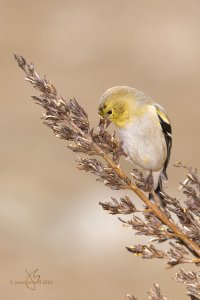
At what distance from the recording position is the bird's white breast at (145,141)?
423cm

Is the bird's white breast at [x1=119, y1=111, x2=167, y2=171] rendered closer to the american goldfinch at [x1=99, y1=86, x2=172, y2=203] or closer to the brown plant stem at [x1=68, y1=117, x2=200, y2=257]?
the american goldfinch at [x1=99, y1=86, x2=172, y2=203]

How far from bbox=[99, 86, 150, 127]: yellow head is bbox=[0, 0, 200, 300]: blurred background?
4927 mm

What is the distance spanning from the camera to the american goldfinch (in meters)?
4.13

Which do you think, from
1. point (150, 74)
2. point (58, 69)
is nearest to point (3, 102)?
point (58, 69)

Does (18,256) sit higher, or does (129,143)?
(129,143)

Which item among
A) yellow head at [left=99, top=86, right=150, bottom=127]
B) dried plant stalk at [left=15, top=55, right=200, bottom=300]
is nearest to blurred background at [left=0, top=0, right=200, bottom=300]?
yellow head at [left=99, top=86, right=150, bottom=127]

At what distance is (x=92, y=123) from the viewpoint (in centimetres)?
1591

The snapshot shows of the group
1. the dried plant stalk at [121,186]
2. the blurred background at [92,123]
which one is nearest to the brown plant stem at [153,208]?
the dried plant stalk at [121,186]

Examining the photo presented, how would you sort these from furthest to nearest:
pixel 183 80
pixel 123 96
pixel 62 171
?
pixel 183 80
pixel 62 171
pixel 123 96

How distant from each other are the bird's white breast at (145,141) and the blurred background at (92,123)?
15.8 feet

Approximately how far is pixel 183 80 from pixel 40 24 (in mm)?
5700

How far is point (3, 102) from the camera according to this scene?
19.8 meters

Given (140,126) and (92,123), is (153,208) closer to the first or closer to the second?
(140,126)

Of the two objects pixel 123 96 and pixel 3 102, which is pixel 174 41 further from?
pixel 123 96
